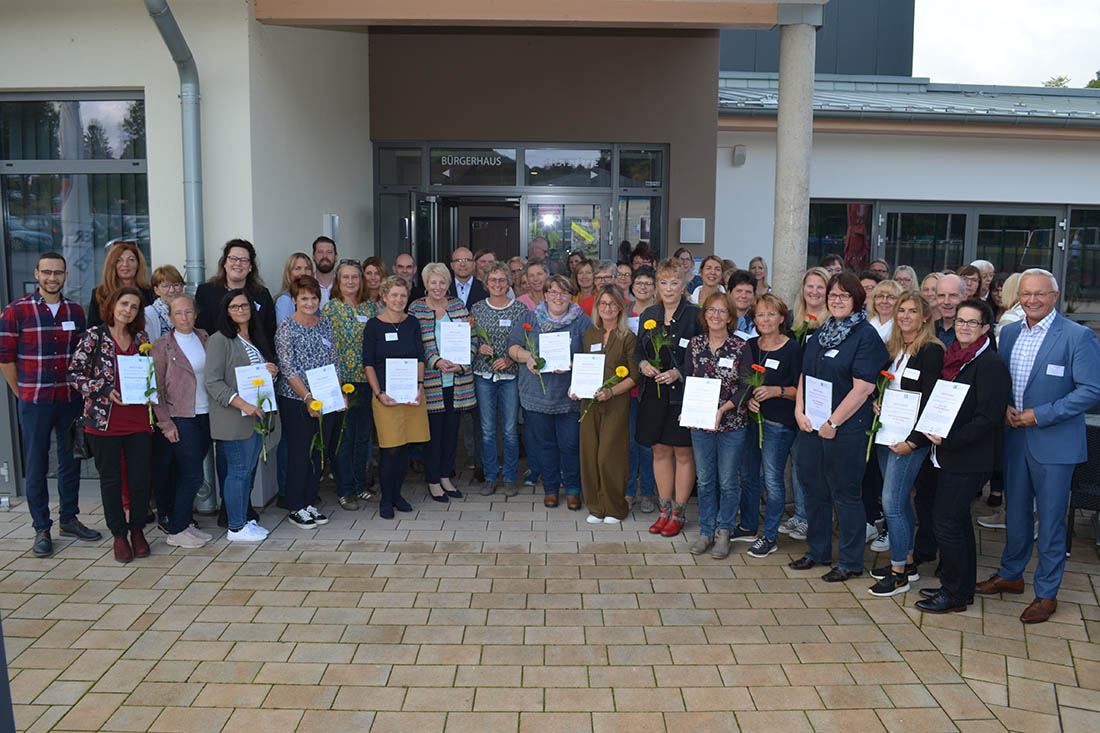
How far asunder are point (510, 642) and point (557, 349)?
2545 millimetres

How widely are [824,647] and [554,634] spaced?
1.42 meters

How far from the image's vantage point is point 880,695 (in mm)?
3969

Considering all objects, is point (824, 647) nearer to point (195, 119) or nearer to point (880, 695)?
point (880, 695)

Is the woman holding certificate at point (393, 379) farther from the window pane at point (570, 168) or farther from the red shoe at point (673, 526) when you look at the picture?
the window pane at point (570, 168)

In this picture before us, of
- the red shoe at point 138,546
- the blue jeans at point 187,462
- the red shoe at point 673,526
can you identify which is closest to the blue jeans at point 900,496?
the red shoe at point 673,526

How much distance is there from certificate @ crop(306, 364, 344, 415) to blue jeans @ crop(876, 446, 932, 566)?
369 centimetres

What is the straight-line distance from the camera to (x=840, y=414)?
5.02 meters

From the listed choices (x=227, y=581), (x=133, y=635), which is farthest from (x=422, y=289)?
Answer: (x=133, y=635)

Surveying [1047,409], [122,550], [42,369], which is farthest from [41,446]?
[1047,409]

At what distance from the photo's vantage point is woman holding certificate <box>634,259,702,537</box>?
5.89m

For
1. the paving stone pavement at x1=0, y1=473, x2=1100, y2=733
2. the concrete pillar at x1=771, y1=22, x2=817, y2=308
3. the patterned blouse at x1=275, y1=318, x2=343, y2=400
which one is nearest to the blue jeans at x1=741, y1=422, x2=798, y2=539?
the paving stone pavement at x1=0, y1=473, x2=1100, y2=733

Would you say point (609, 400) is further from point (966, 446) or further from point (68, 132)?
point (68, 132)

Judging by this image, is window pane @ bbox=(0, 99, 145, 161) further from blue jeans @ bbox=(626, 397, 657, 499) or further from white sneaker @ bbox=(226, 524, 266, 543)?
blue jeans @ bbox=(626, 397, 657, 499)

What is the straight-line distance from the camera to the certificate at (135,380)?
535cm
